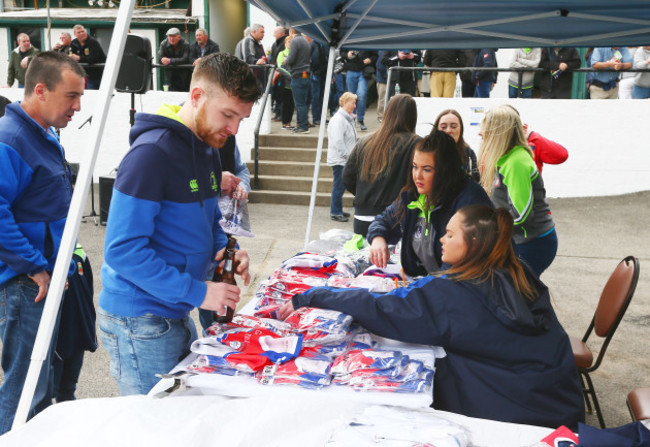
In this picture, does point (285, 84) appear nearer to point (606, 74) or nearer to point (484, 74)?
point (484, 74)

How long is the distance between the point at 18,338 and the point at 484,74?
386 inches

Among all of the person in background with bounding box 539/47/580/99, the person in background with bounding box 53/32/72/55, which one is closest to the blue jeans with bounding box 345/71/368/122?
the person in background with bounding box 539/47/580/99

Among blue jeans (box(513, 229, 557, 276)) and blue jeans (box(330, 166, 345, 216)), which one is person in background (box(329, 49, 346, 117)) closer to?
blue jeans (box(330, 166, 345, 216))

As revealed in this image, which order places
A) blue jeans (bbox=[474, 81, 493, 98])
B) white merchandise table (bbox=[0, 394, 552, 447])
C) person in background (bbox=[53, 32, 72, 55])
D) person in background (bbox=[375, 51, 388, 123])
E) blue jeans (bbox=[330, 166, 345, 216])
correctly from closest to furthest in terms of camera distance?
white merchandise table (bbox=[0, 394, 552, 447]), blue jeans (bbox=[330, 166, 345, 216]), blue jeans (bbox=[474, 81, 493, 98]), person in background (bbox=[375, 51, 388, 123]), person in background (bbox=[53, 32, 72, 55])

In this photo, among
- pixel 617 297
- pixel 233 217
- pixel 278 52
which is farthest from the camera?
pixel 278 52

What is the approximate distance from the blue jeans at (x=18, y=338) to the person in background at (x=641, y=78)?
33.8 ft

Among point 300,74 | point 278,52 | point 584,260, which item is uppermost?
point 278,52

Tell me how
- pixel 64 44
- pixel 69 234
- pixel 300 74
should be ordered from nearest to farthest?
pixel 69 234 < pixel 300 74 < pixel 64 44

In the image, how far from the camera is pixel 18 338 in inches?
113

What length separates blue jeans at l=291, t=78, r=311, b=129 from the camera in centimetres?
1143

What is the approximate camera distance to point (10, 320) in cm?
286

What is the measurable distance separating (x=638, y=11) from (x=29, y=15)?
53.7ft

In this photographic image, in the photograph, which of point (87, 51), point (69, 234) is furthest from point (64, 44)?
point (69, 234)

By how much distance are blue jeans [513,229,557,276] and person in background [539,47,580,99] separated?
677 cm
